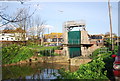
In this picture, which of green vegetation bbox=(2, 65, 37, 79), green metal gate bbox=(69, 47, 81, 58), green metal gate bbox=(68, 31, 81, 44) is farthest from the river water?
green metal gate bbox=(68, 31, 81, 44)

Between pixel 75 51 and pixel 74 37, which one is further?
pixel 74 37

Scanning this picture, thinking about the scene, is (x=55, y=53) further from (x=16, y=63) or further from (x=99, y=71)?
(x=99, y=71)

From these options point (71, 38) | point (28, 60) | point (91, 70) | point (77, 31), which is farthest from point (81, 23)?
point (91, 70)

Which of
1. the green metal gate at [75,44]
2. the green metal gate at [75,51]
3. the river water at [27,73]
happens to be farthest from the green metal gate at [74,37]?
the river water at [27,73]

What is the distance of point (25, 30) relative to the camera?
1441 cm

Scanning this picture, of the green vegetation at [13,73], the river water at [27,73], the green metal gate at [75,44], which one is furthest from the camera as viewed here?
the green metal gate at [75,44]

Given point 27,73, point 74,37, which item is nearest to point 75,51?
point 74,37

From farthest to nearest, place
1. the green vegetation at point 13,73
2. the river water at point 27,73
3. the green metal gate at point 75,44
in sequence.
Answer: the green metal gate at point 75,44 < the green vegetation at point 13,73 < the river water at point 27,73

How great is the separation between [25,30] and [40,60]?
13.5 ft

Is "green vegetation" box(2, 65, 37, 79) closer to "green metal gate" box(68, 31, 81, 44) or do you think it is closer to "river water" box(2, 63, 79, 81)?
"river water" box(2, 63, 79, 81)

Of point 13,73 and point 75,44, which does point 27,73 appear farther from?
point 75,44

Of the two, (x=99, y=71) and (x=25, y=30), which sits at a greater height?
(x=25, y=30)

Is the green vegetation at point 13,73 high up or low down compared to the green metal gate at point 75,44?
down

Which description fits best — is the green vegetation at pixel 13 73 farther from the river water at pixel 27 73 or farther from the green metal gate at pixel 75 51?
the green metal gate at pixel 75 51
